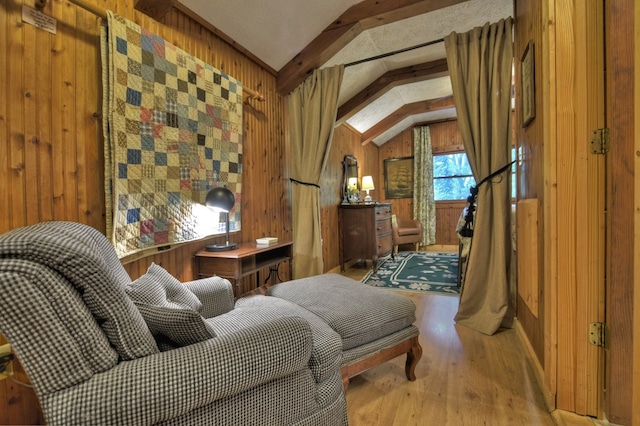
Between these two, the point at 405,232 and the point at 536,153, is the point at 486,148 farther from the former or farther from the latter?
the point at 405,232

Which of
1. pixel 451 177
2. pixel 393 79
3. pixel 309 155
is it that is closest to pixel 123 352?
pixel 309 155

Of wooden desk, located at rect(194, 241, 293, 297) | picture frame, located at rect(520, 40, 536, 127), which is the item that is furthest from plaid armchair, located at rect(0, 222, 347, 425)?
picture frame, located at rect(520, 40, 536, 127)

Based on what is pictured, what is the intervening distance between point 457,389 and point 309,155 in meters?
2.29

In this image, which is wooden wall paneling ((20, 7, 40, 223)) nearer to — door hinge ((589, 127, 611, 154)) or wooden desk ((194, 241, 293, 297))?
wooden desk ((194, 241, 293, 297))

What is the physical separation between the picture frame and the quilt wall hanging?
2.07 meters

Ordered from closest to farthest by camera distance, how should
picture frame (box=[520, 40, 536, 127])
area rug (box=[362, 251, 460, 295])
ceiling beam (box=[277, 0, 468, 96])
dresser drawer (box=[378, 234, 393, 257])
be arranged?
1. picture frame (box=[520, 40, 536, 127])
2. ceiling beam (box=[277, 0, 468, 96])
3. area rug (box=[362, 251, 460, 295])
4. dresser drawer (box=[378, 234, 393, 257])

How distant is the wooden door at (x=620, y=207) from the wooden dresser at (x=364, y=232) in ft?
9.39

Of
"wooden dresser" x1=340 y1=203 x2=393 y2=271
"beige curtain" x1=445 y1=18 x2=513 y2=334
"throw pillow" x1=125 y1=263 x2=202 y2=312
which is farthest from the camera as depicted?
"wooden dresser" x1=340 y1=203 x2=393 y2=271

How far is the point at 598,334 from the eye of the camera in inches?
49.6

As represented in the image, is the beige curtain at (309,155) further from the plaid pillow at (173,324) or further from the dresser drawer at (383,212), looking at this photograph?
the plaid pillow at (173,324)

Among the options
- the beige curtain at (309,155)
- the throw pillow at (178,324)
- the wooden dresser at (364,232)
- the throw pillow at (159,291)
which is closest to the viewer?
the throw pillow at (178,324)

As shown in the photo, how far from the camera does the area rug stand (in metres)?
3.35

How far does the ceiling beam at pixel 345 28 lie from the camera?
2.32 meters

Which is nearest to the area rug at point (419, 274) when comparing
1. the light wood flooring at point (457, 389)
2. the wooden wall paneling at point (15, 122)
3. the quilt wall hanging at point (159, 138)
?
the light wood flooring at point (457, 389)
